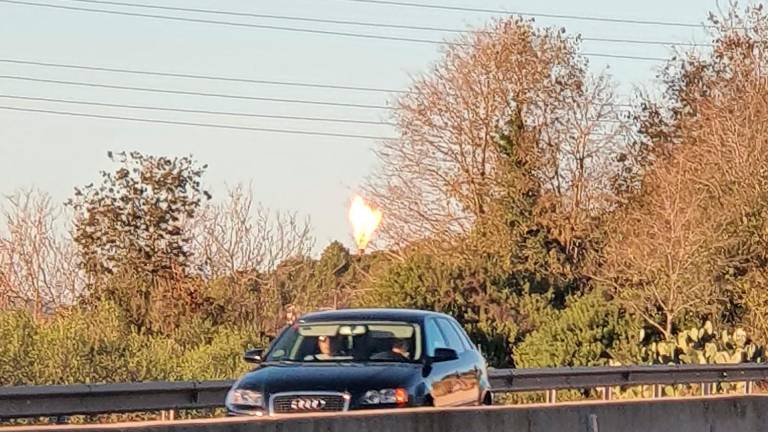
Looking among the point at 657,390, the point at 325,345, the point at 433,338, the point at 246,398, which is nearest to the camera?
the point at 246,398

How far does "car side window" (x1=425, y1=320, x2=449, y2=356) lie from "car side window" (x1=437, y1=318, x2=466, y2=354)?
0.16 metres

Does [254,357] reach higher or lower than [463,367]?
higher

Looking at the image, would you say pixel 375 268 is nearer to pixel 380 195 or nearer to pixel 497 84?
pixel 380 195

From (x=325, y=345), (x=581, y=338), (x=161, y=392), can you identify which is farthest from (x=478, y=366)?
(x=581, y=338)

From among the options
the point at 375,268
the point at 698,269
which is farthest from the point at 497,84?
the point at 698,269

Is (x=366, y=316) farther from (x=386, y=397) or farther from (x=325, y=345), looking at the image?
(x=386, y=397)

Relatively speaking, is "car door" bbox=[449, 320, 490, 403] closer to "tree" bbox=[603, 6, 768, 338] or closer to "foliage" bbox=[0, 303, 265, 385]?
"foliage" bbox=[0, 303, 265, 385]

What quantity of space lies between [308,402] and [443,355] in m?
1.69

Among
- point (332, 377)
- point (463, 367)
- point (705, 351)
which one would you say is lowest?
point (332, 377)

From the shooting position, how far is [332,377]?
14.6m

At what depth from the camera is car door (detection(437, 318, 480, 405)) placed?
52.5 ft

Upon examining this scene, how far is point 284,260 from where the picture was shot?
46812mm

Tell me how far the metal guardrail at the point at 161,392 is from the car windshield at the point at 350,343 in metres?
3.61

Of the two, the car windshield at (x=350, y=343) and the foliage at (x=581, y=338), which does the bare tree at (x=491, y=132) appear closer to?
the foliage at (x=581, y=338)
